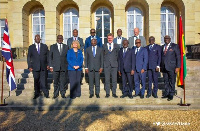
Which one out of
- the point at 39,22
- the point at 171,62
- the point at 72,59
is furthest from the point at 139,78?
Answer: the point at 39,22

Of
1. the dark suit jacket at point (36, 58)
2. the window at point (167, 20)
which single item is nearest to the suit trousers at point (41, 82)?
the dark suit jacket at point (36, 58)

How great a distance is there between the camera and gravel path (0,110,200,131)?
455cm

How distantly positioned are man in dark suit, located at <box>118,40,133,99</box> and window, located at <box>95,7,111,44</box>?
334 inches

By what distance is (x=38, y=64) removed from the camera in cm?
659

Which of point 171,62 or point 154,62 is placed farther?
point 154,62

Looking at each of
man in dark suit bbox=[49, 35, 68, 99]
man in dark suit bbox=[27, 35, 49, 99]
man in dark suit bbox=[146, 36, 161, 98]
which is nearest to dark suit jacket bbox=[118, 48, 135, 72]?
man in dark suit bbox=[146, 36, 161, 98]

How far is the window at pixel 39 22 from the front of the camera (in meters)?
15.6

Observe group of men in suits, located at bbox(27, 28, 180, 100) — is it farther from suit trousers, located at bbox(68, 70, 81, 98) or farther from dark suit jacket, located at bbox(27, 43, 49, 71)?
suit trousers, located at bbox(68, 70, 81, 98)

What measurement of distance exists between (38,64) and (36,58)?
221mm

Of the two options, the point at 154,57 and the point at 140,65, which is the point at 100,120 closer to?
the point at 140,65

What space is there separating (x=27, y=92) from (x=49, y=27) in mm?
8117

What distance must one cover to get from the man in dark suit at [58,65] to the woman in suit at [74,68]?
0.86 feet

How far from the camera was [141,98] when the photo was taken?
6406 millimetres

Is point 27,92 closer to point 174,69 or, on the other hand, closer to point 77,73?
point 77,73
